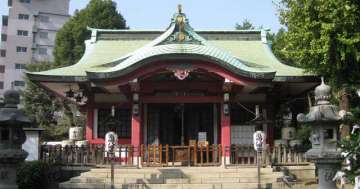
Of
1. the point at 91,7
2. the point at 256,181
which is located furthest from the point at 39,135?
the point at 91,7

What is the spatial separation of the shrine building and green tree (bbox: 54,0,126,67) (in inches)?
883

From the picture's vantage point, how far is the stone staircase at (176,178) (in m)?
16.6

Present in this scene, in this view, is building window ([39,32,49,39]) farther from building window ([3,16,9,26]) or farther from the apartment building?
building window ([3,16,9,26])

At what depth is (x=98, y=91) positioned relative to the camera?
73.3ft

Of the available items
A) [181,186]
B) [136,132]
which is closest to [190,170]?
[181,186]

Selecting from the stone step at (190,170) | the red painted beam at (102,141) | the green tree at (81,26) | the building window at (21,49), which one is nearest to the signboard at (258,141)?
the stone step at (190,170)

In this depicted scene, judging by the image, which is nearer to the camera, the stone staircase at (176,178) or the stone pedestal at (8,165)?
the stone pedestal at (8,165)

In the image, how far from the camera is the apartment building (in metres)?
69.5

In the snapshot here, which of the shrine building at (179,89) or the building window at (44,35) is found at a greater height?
the building window at (44,35)

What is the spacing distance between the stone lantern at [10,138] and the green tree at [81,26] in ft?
109

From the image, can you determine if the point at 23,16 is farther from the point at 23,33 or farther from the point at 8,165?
the point at 8,165

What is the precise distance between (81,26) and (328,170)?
130 ft

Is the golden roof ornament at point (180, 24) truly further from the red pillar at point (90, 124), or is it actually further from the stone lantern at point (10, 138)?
the stone lantern at point (10, 138)

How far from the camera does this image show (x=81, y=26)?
4725 centimetres
